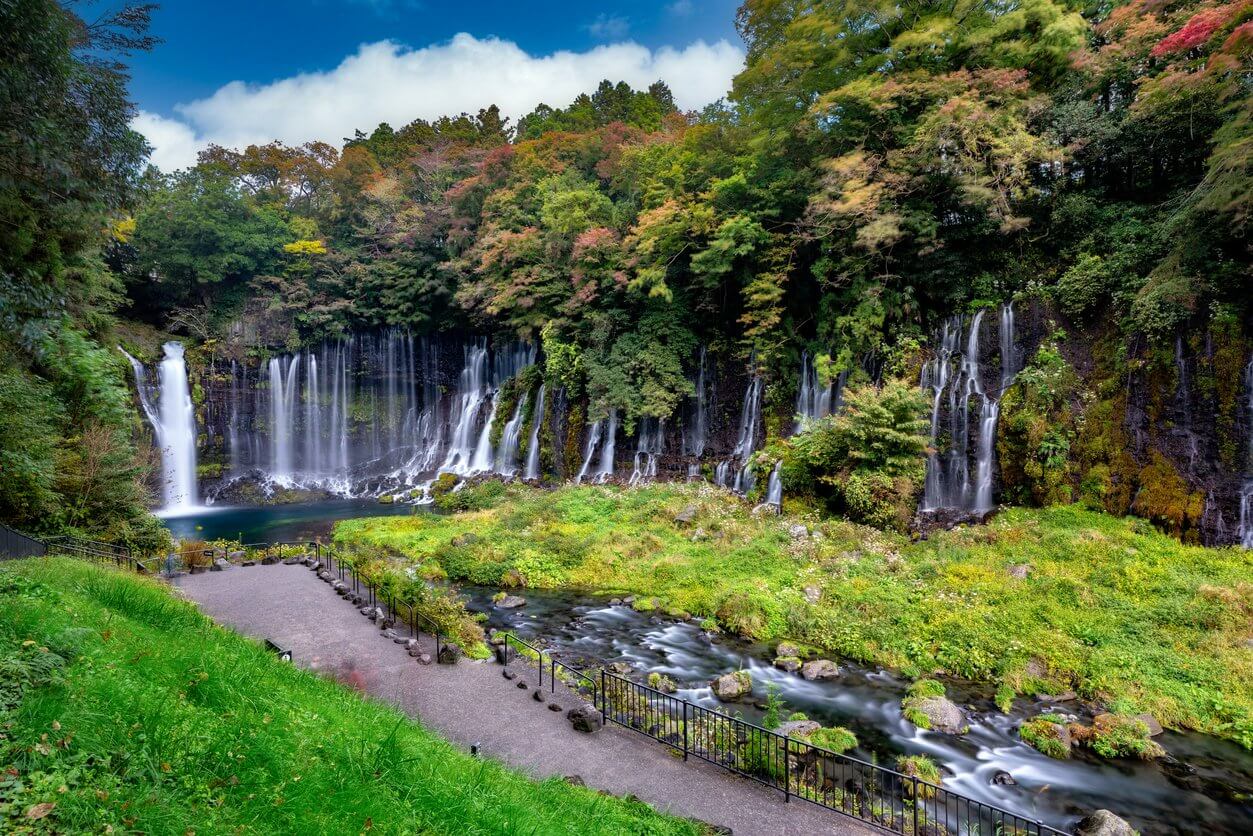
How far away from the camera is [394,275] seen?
36.3 metres

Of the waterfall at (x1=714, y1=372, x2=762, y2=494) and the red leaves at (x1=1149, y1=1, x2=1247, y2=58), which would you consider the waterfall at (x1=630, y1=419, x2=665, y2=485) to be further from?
the red leaves at (x1=1149, y1=1, x2=1247, y2=58)

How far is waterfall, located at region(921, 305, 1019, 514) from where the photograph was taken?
16281mm

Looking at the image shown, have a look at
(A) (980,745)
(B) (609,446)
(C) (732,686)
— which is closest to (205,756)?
(C) (732,686)

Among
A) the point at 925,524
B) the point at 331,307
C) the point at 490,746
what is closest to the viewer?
the point at 490,746

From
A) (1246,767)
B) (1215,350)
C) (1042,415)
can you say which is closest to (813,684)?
(1246,767)

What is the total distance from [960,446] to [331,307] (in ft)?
111

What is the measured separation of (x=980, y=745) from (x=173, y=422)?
119 feet

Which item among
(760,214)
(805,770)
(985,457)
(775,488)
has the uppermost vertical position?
(760,214)

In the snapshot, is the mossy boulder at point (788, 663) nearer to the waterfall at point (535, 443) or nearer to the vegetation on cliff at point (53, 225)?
the vegetation on cliff at point (53, 225)


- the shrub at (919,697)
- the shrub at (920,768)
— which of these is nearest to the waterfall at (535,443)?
the shrub at (919,697)

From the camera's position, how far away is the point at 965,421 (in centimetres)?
1677

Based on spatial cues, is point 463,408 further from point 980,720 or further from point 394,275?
point 980,720

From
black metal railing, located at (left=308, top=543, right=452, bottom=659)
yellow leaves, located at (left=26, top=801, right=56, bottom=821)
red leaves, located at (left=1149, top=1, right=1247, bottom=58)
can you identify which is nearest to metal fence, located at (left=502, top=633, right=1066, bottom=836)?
black metal railing, located at (left=308, top=543, right=452, bottom=659)

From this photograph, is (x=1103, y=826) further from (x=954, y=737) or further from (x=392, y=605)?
(x=392, y=605)
